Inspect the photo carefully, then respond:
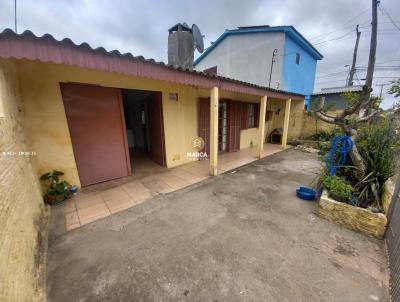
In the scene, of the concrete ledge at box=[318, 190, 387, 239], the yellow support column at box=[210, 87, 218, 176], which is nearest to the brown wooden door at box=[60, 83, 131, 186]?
the yellow support column at box=[210, 87, 218, 176]

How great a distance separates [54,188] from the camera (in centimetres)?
296

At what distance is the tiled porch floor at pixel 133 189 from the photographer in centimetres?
274

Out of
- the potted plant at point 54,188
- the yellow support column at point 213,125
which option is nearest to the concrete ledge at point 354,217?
the yellow support column at point 213,125

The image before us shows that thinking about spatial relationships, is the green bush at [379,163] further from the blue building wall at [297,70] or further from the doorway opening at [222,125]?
the blue building wall at [297,70]

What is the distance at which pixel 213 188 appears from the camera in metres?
3.64

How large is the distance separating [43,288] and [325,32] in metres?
16.6

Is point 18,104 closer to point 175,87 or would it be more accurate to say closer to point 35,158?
point 35,158

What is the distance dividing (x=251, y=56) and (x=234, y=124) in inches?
226

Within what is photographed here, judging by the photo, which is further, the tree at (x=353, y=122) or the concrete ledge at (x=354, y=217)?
the tree at (x=353, y=122)

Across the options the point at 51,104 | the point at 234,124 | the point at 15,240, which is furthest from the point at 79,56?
the point at 234,124

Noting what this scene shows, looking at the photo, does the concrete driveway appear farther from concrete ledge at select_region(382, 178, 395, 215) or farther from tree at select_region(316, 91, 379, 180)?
tree at select_region(316, 91, 379, 180)

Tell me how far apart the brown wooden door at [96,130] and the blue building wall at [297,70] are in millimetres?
8931

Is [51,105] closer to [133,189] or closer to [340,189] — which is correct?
[133,189]

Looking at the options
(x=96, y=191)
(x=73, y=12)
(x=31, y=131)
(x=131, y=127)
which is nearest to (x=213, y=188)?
(x=96, y=191)
